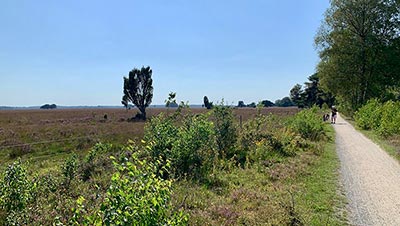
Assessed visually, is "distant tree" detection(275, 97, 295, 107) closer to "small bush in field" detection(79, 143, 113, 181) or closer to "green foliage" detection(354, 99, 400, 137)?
"green foliage" detection(354, 99, 400, 137)

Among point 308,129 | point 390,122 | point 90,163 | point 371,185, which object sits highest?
point 390,122

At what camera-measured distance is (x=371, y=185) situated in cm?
755

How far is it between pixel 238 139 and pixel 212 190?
17.0 ft

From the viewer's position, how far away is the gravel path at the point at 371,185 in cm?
553

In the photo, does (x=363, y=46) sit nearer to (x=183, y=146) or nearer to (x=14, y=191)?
(x=183, y=146)

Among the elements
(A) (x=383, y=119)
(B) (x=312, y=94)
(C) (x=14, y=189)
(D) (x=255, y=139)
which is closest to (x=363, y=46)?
(A) (x=383, y=119)

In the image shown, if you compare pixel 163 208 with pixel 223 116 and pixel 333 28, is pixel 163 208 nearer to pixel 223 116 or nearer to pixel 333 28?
pixel 223 116

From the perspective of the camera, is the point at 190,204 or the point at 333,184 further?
the point at 333,184

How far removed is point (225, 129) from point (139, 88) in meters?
34.8

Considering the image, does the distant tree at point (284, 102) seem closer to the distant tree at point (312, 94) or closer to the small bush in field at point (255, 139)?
the distant tree at point (312, 94)

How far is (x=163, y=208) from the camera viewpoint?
98.8 inches

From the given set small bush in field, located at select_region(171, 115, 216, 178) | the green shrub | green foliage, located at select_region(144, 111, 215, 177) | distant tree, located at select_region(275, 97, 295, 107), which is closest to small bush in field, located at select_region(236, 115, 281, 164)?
small bush in field, located at select_region(171, 115, 216, 178)

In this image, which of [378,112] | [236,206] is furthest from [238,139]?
[378,112]

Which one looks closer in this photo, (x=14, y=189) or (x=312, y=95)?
(x=14, y=189)
